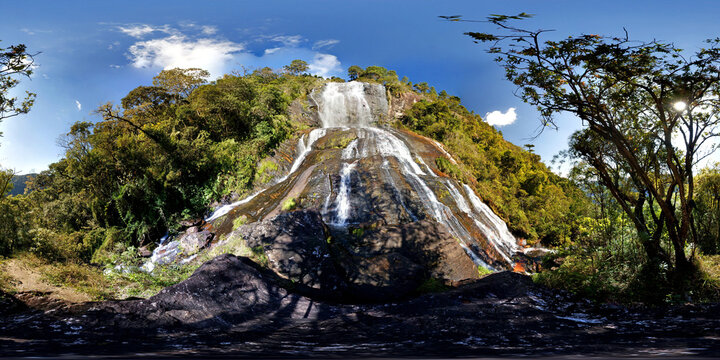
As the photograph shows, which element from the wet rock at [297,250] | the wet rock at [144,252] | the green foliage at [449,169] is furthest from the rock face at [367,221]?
the wet rock at [144,252]

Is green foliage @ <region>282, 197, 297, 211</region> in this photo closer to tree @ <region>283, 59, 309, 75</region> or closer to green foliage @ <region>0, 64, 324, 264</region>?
green foliage @ <region>0, 64, 324, 264</region>

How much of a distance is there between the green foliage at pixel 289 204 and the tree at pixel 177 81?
17661 millimetres

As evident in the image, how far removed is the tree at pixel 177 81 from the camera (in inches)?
959

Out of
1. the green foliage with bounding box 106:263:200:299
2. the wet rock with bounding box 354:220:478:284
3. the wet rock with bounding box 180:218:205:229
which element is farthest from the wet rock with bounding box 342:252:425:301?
the wet rock with bounding box 180:218:205:229

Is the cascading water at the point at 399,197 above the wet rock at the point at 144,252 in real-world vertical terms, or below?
above

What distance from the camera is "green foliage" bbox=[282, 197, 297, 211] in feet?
39.0

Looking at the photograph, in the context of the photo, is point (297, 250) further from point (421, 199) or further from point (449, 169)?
point (449, 169)

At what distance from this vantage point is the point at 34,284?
20.0 ft

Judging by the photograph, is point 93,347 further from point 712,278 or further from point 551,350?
point 712,278

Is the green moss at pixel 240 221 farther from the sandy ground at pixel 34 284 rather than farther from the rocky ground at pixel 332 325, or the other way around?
the rocky ground at pixel 332 325

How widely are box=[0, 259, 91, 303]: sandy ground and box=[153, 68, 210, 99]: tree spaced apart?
67.9 feet

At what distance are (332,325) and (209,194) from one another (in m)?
12.5

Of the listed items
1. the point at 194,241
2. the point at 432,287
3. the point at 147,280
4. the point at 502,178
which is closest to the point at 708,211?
the point at 432,287

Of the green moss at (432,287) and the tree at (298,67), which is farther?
the tree at (298,67)
